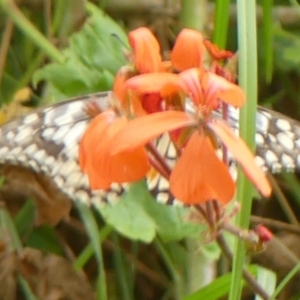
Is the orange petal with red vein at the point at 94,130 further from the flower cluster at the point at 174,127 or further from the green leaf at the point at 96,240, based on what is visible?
the green leaf at the point at 96,240

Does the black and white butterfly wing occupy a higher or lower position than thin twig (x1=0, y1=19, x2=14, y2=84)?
lower

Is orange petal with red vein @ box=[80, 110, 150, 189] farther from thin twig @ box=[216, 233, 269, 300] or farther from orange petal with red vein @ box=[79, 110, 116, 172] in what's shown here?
thin twig @ box=[216, 233, 269, 300]

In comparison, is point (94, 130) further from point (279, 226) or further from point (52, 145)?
point (279, 226)

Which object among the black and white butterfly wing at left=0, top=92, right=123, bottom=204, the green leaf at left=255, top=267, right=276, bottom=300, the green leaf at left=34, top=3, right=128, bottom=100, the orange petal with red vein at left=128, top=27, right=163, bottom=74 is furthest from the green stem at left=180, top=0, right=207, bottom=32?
the orange petal with red vein at left=128, top=27, right=163, bottom=74

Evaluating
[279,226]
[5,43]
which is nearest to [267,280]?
[279,226]

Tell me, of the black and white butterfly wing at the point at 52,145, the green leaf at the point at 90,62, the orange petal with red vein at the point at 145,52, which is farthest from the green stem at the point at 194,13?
the orange petal with red vein at the point at 145,52

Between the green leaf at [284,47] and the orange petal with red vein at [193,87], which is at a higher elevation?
the orange petal with red vein at [193,87]

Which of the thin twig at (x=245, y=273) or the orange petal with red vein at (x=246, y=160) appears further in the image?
the thin twig at (x=245, y=273)

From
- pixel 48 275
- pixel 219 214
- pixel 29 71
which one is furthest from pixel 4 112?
pixel 219 214
